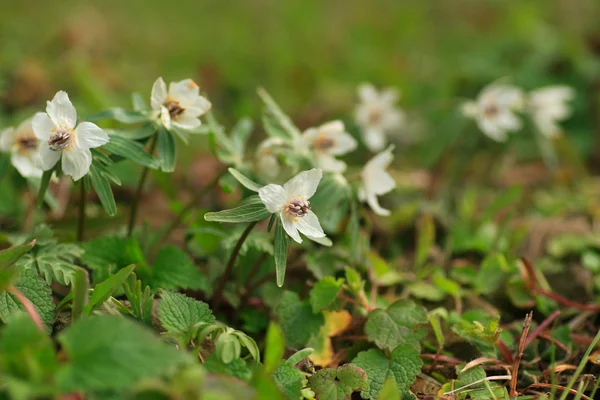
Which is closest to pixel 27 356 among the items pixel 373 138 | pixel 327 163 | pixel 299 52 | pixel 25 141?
pixel 25 141

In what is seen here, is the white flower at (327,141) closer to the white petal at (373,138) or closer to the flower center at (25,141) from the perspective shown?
the white petal at (373,138)

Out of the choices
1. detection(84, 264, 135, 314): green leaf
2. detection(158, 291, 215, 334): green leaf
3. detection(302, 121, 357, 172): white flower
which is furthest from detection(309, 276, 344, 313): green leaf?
detection(84, 264, 135, 314): green leaf

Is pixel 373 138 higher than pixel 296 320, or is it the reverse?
pixel 373 138

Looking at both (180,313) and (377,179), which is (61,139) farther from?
(377,179)

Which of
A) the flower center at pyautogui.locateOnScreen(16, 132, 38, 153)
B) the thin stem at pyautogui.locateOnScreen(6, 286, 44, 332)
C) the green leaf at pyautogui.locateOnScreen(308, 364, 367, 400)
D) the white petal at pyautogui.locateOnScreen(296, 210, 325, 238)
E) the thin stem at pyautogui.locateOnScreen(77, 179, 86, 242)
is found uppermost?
the flower center at pyautogui.locateOnScreen(16, 132, 38, 153)

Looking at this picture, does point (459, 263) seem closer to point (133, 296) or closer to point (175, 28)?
point (133, 296)

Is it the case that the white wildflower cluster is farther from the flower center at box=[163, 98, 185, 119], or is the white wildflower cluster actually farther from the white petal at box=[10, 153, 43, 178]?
the white petal at box=[10, 153, 43, 178]
